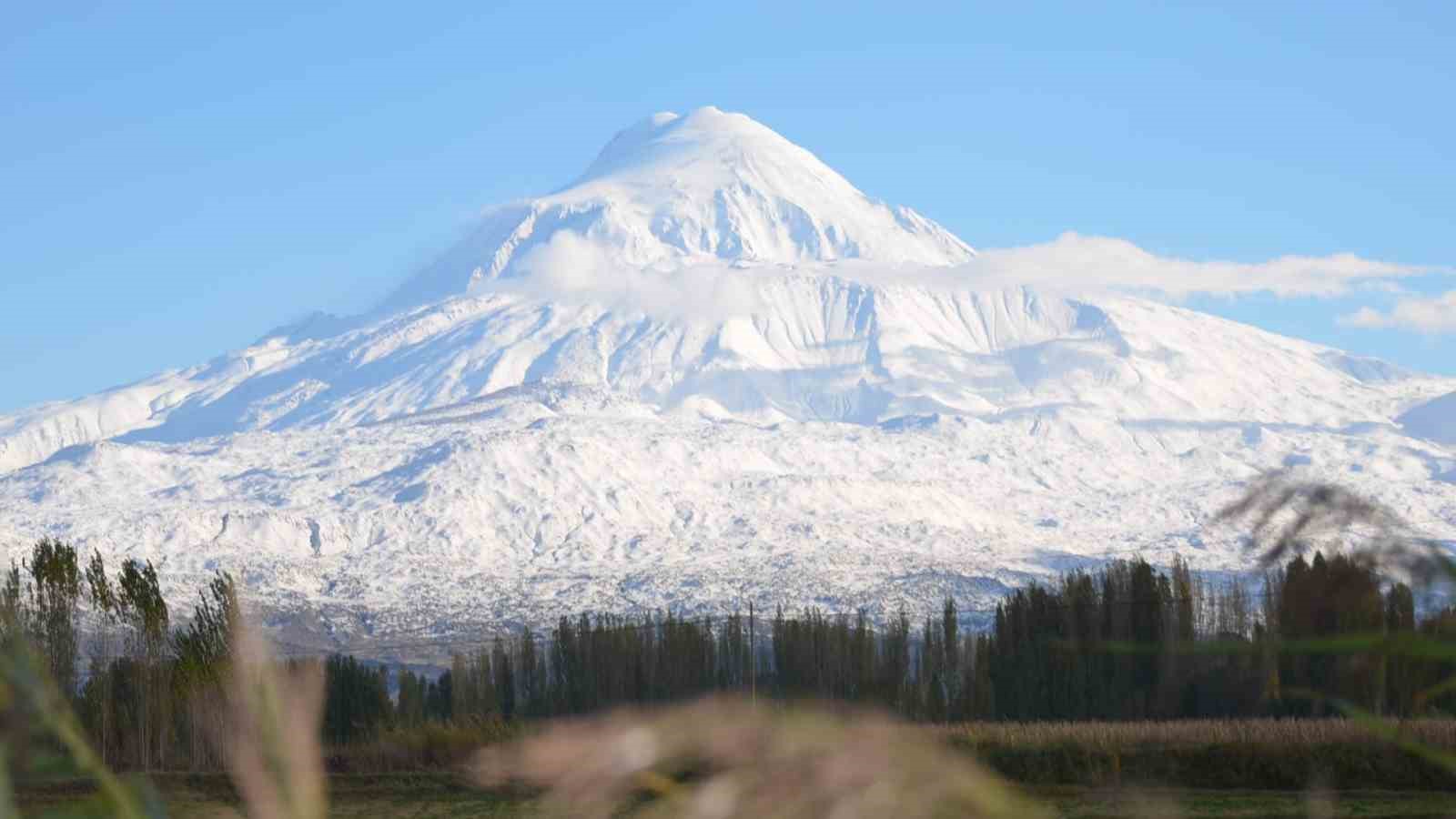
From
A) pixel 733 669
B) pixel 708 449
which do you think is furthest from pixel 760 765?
pixel 708 449

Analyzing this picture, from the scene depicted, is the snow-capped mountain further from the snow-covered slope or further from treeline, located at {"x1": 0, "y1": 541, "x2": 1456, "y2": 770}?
treeline, located at {"x1": 0, "y1": 541, "x2": 1456, "y2": 770}

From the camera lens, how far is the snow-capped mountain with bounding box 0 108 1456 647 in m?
112

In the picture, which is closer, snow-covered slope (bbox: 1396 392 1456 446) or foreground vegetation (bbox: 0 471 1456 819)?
foreground vegetation (bbox: 0 471 1456 819)

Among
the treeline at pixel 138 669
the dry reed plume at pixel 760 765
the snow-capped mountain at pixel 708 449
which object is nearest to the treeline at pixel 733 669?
the treeline at pixel 138 669

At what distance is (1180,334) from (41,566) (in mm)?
165013

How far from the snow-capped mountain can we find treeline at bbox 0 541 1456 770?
54.5 m

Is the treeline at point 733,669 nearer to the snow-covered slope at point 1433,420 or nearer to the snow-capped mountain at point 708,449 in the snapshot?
the snow-capped mountain at point 708,449

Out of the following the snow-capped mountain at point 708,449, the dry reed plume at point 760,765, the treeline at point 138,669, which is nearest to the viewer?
the dry reed plume at point 760,765

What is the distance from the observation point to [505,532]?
398ft

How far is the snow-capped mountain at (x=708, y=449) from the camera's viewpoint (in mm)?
111875

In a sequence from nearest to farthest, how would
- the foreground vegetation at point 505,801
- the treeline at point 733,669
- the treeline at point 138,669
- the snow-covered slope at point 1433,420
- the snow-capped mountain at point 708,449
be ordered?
1. the foreground vegetation at point 505,801
2. the treeline at point 733,669
3. the treeline at point 138,669
4. the snow-capped mountain at point 708,449
5. the snow-covered slope at point 1433,420

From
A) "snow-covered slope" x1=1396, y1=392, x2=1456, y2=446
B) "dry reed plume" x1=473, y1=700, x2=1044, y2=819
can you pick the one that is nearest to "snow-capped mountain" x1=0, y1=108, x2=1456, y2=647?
"snow-covered slope" x1=1396, y1=392, x2=1456, y2=446

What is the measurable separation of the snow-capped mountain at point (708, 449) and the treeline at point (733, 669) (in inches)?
2145

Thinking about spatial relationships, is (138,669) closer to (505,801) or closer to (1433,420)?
(505,801)
